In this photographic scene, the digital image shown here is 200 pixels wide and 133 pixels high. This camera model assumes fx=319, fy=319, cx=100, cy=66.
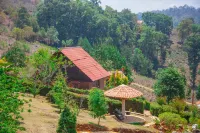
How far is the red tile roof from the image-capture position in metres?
33.8

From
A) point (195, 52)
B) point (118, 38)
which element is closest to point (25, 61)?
point (118, 38)

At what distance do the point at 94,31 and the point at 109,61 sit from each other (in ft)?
113

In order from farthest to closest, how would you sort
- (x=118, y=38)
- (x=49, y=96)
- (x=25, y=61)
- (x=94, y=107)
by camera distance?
1. (x=118, y=38)
2. (x=25, y=61)
3. (x=49, y=96)
4. (x=94, y=107)

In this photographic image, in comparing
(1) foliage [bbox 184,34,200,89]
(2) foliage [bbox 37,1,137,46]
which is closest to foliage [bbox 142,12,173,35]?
(1) foliage [bbox 184,34,200,89]

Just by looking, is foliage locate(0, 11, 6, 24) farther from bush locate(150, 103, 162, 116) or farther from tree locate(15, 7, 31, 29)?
bush locate(150, 103, 162, 116)

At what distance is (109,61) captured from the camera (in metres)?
45.3

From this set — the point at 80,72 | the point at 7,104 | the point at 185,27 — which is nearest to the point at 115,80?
the point at 80,72

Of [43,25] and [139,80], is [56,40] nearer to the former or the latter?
[43,25]

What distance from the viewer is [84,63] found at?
35188 millimetres

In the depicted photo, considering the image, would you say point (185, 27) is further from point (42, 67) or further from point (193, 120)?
point (42, 67)

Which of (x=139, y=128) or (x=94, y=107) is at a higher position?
(x=94, y=107)

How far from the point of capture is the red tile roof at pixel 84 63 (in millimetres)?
33816

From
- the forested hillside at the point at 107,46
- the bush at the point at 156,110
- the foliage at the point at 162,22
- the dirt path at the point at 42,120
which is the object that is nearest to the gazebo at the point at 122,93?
the forested hillside at the point at 107,46

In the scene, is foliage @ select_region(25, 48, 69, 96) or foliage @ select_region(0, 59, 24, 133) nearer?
foliage @ select_region(0, 59, 24, 133)
